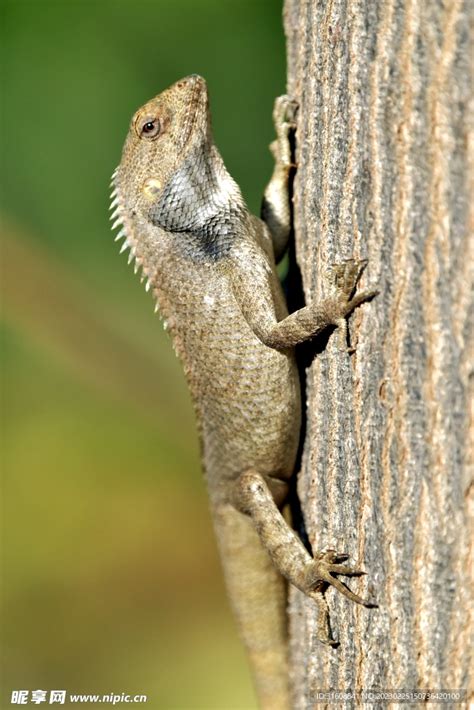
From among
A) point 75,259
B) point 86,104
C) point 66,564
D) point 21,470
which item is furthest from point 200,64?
point 66,564

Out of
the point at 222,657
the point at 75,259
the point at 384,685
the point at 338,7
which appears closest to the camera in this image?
the point at 384,685

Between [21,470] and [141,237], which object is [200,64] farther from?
[21,470]

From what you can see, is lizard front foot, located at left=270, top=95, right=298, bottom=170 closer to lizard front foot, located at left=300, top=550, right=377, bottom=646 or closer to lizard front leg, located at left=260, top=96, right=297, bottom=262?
lizard front leg, located at left=260, top=96, right=297, bottom=262

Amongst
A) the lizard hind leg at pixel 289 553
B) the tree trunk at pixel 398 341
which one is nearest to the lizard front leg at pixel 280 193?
the tree trunk at pixel 398 341

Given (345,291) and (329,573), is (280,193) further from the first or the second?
(329,573)

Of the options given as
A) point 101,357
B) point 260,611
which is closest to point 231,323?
point 260,611

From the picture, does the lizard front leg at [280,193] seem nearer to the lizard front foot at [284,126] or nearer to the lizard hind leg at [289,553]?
the lizard front foot at [284,126]
